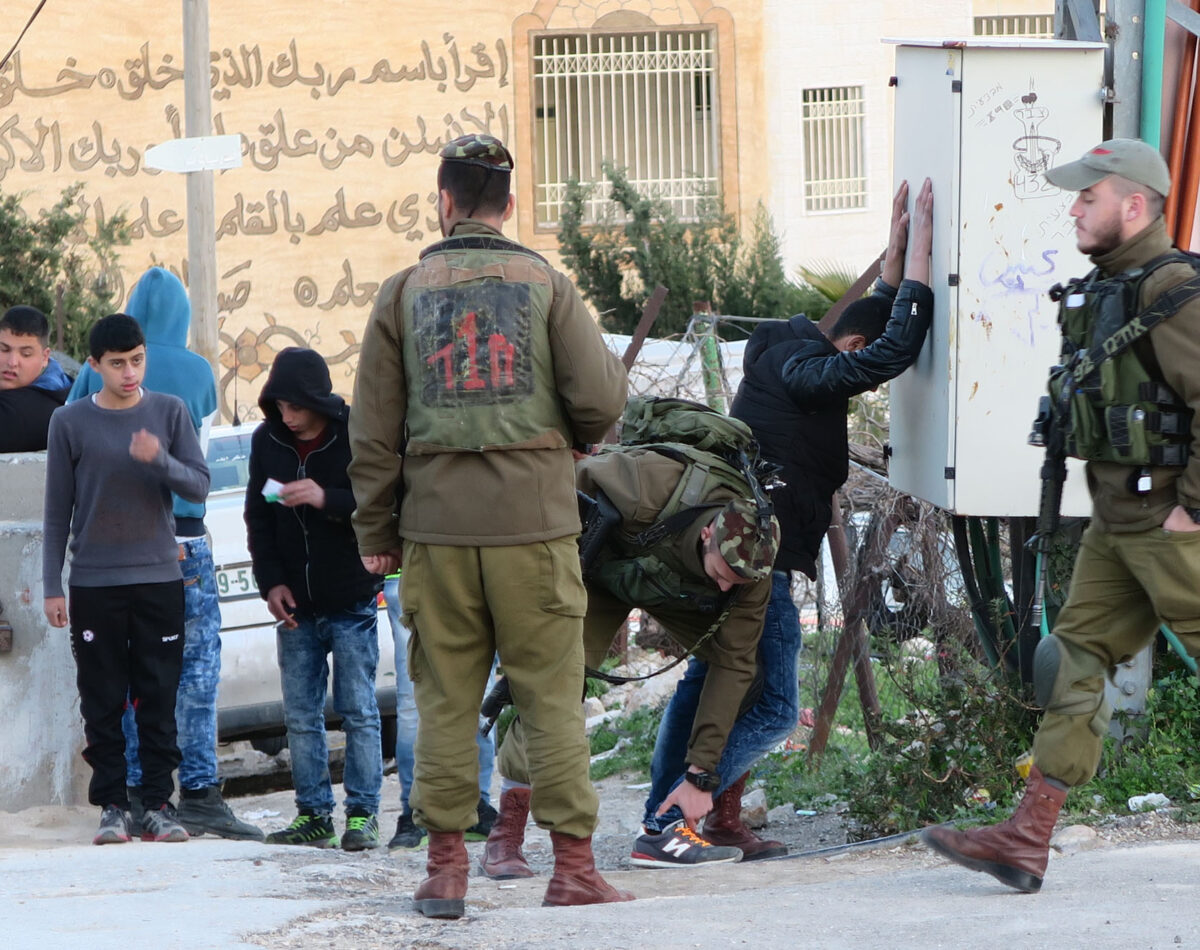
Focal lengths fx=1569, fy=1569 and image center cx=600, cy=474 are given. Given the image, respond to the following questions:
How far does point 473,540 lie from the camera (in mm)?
3938

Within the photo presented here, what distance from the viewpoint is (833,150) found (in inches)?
789

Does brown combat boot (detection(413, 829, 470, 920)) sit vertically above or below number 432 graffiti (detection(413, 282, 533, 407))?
below

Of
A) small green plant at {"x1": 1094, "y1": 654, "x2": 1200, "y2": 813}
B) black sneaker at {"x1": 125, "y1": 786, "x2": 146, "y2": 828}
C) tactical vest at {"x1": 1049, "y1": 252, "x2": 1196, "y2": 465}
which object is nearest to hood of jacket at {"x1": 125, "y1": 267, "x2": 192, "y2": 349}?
black sneaker at {"x1": 125, "y1": 786, "x2": 146, "y2": 828}

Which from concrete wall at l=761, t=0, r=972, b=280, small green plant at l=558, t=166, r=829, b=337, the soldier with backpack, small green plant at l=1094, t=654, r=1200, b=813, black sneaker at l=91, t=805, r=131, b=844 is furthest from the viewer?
concrete wall at l=761, t=0, r=972, b=280

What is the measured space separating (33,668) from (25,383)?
110cm

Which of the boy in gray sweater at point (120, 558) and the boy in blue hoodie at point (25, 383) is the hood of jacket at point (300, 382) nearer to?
the boy in gray sweater at point (120, 558)

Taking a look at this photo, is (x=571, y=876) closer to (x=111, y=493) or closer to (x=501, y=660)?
(x=501, y=660)

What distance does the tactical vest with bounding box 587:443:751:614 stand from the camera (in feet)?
15.3

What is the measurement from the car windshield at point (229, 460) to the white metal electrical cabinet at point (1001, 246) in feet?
11.7

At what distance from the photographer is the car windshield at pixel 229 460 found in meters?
7.39

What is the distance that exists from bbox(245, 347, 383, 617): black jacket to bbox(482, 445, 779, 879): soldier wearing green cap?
36.6 inches

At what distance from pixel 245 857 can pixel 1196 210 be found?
3.76 metres

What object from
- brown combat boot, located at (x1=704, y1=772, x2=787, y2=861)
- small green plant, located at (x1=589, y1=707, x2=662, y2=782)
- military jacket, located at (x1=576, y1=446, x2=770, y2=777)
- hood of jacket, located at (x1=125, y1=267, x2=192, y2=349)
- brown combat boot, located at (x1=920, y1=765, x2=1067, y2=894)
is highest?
hood of jacket, located at (x1=125, y1=267, x2=192, y2=349)

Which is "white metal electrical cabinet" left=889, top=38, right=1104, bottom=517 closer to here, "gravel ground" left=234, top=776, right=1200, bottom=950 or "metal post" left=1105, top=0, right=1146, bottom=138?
"metal post" left=1105, top=0, right=1146, bottom=138
